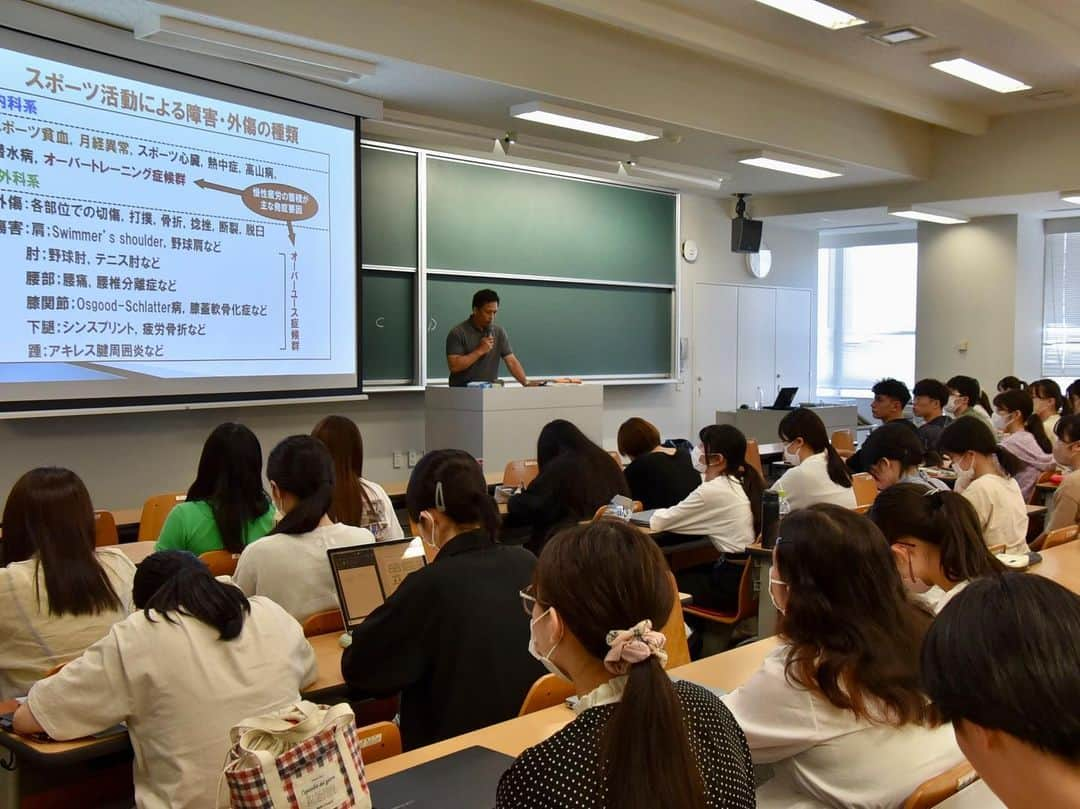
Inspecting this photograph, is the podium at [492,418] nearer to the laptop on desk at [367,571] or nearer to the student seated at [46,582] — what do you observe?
the laptop on desk at [367,571]

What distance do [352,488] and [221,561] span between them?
21.2 inches

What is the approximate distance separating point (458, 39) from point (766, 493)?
3.22m

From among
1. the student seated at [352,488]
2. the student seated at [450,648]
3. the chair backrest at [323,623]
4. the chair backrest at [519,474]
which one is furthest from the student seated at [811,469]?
the student seated at [450,648]

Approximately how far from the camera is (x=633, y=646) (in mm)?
1378

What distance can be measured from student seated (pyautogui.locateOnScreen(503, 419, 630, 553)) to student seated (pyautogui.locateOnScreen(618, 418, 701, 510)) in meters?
0.60

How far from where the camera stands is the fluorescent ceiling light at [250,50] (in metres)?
4.85

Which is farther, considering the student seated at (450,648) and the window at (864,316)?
the window at (864,316)

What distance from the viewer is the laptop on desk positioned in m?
2.83

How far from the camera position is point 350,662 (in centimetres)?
236

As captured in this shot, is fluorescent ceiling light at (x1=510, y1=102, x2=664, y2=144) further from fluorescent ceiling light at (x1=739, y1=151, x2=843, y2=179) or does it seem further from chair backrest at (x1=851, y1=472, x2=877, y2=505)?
chair backrest at (x1=851, y1=472, x2=877, y2=505)

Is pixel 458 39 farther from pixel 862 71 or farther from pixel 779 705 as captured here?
pixel 779 705

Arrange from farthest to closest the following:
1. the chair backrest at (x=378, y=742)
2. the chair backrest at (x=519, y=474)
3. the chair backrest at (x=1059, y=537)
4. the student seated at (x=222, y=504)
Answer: the chair backrest at (x=519, y=474) → the chair backrest at (x=1059, y=537) → the student seated at (x=222, y=504) → the chair backrest at (x=378, y=742)

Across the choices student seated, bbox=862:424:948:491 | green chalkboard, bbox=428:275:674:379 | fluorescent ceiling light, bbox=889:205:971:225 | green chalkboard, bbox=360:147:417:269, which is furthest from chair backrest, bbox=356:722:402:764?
fluorescent ceiling light, bbox=889:205:971:225

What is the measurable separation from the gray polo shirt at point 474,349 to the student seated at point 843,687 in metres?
5.35
